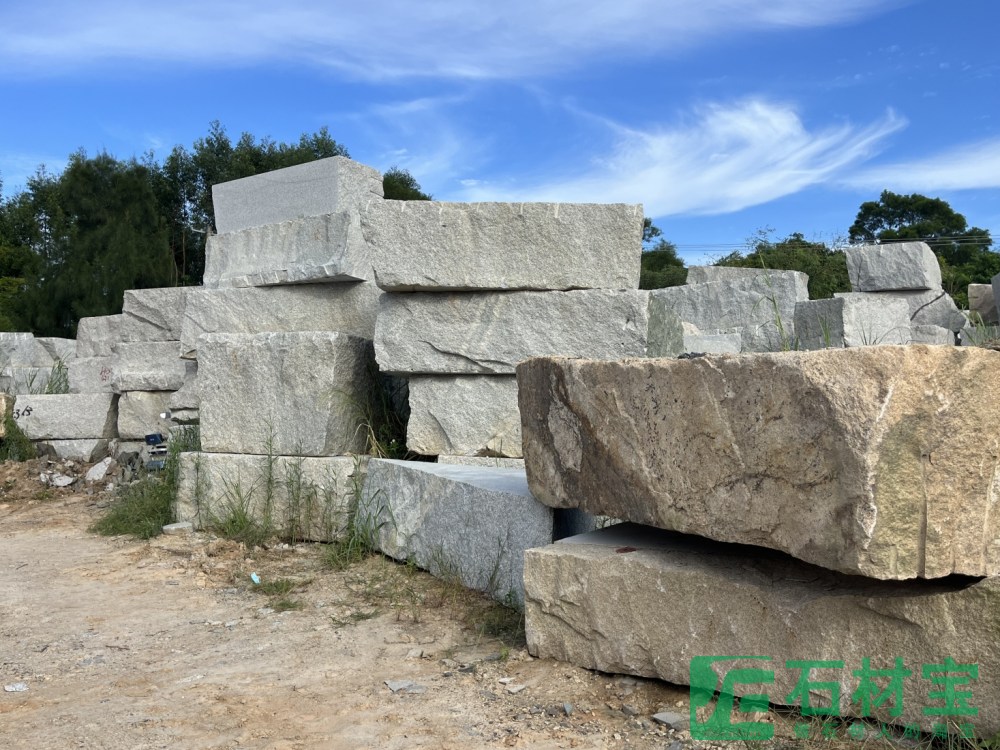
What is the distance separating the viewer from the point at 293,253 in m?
5.49

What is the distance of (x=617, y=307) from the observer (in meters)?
4.17

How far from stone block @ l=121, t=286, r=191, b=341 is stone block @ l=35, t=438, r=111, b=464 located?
1339 millimetres

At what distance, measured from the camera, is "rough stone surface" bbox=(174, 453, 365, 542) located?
466cm

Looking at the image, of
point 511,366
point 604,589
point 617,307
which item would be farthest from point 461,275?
point 604,589

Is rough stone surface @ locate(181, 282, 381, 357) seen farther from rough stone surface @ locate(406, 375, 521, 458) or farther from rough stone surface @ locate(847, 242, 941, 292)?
rough stone surface @ locate(847, 242, 941, 292)

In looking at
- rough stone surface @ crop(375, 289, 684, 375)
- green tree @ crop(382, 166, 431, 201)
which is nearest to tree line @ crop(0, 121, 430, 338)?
green tree @ crop(382, 166, 431, 201)

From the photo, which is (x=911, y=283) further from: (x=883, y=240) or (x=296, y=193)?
(x=883, y=240)

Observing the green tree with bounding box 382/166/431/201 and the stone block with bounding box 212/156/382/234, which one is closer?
the stone block with bounding box 212/156/382/234

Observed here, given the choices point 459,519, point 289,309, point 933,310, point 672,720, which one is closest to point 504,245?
point 459,519

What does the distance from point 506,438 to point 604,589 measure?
1.78 metres

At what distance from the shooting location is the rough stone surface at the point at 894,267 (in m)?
10.4

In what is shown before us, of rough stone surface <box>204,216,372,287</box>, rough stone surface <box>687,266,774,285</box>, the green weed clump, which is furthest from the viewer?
rough stone surface <box>687,266,774,285</box>

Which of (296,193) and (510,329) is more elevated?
(296,193)

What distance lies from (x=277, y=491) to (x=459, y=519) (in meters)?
1.50
